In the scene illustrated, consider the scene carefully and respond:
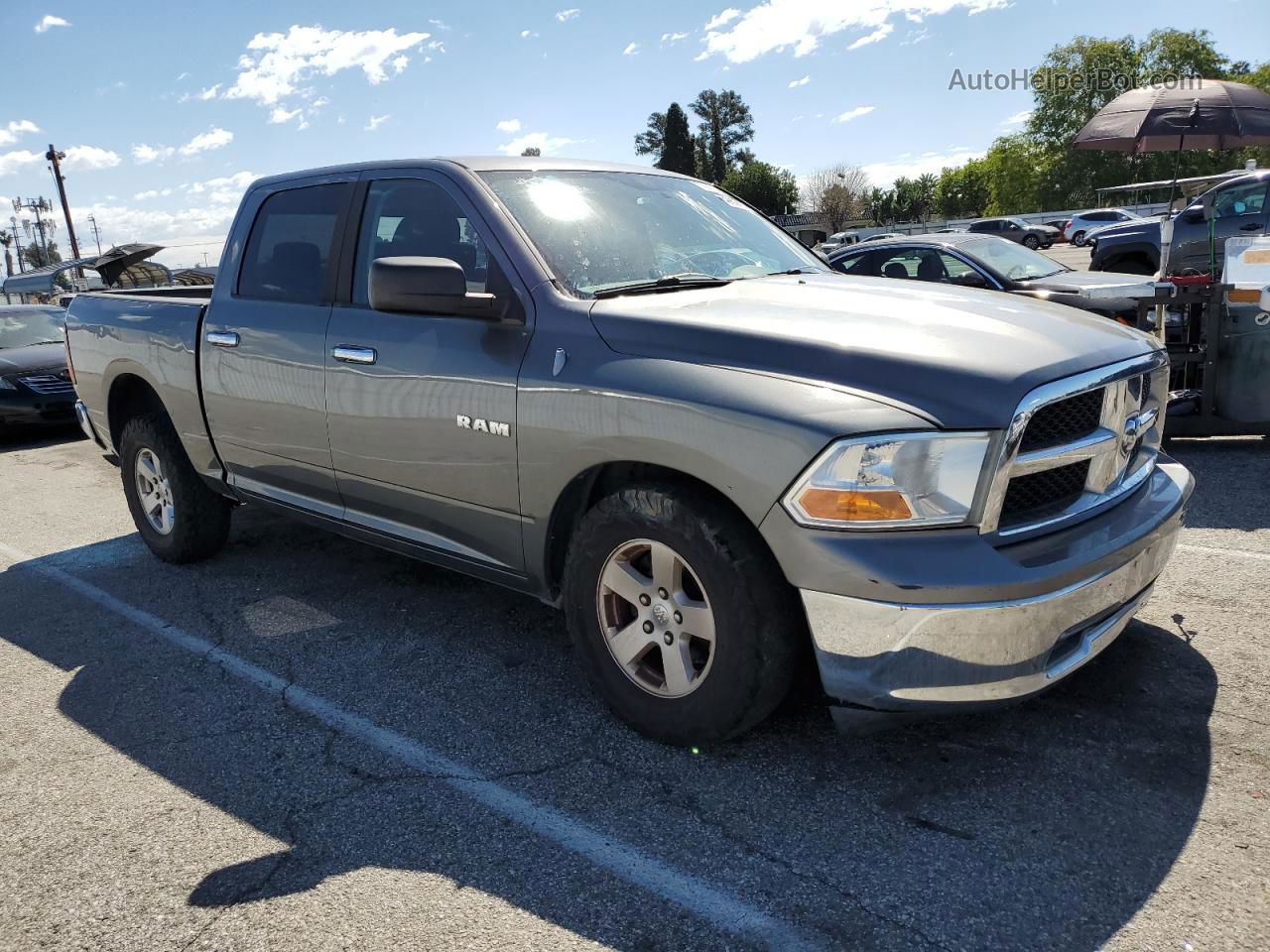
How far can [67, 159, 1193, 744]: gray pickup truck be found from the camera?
2.44m

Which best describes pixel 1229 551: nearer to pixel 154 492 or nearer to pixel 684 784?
pixel 684 784

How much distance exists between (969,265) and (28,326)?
10.9 m

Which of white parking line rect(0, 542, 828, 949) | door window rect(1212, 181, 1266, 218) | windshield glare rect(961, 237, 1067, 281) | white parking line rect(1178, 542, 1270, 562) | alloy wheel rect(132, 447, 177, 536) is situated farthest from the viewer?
door window rect(1212, 181, 1266, 218)

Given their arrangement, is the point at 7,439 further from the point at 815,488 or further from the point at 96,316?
the point at 815,488

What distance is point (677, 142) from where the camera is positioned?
8612cm

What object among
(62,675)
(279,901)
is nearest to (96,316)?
(62,675)

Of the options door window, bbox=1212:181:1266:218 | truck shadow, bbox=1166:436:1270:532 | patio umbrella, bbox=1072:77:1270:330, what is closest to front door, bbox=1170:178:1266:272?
door window, bbox=1212:181:1266:218

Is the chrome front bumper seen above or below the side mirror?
below

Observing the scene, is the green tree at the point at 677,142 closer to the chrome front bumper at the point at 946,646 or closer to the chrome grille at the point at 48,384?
the chrome grille at the point at 48,384

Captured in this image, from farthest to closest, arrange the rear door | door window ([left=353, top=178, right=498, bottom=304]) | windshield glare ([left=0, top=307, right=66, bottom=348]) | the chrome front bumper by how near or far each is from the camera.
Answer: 1. windshield glare ([left=0, top=307, right=66, bottom=348])
2. the rear door
3. door window ([left=353, top=178, right=498, bottom=304])
4. the chrome front bumper

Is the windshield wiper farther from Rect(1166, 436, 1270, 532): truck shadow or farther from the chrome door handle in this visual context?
Rect(1166, 436, 1270, 532): truck shadow

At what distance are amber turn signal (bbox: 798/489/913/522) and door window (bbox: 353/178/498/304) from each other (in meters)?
1.50

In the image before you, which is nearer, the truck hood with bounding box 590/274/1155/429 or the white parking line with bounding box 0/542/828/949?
the white parking line with bounding box 0/542/828/949

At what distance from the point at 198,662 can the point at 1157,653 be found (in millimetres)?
3711
